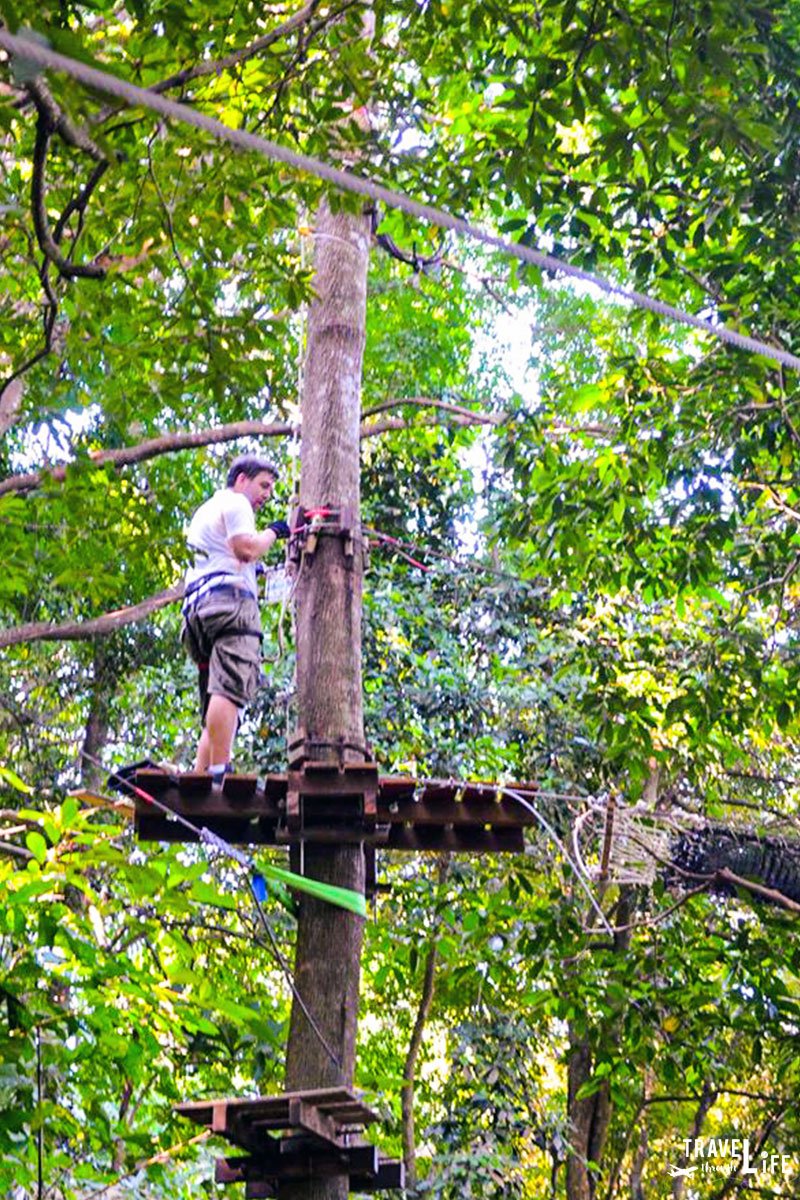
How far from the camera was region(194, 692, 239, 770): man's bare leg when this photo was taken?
4395 millimetres

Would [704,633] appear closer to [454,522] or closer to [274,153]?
[454,522]

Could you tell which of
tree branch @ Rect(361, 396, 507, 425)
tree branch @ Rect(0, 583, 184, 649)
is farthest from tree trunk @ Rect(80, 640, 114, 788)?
tree branch @ Rect(361, 396, 507, 425)

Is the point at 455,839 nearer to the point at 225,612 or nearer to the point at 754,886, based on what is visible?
the point at 225,612

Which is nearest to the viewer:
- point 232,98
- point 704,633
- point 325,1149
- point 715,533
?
point 325,1149

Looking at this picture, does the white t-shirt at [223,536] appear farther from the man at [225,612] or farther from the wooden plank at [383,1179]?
the wooden plank at [383,1179]

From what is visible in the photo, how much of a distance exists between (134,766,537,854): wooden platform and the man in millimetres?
339

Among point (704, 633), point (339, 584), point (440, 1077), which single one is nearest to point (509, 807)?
point (339, 584)

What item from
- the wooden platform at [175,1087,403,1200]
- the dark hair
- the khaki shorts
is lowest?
the wooden platform at [175,1087,403,1200]

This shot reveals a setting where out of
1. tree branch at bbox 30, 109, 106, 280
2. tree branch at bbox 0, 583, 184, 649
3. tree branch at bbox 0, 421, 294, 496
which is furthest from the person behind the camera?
tree branch at bbox 0, 583, 184, 649

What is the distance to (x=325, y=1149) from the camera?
3.71 metres

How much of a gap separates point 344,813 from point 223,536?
116 centimetres

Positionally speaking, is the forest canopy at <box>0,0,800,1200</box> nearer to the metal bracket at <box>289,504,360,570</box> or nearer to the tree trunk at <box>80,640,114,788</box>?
the tree trunk at <box>80,640,114,788</box>

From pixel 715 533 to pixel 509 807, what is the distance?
1.88 m

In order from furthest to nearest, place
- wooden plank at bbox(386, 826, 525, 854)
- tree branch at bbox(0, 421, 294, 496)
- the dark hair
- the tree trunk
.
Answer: the tree trunk, tree branch at bbox(0, 421, 294, 496), the dark hair, wooden plank at bbox(386, 826, 525, 854)
